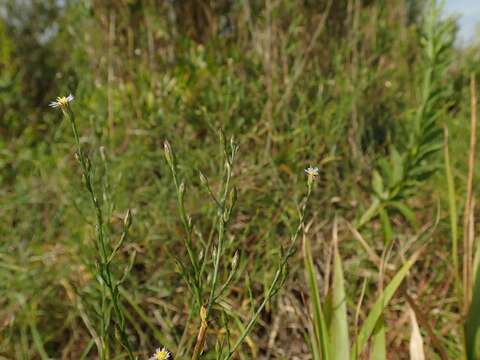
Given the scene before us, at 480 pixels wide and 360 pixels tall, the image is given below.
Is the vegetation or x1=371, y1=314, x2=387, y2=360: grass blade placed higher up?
the vegetation

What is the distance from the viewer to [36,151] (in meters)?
2.26

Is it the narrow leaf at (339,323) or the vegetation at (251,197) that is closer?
the narrow leaf at (339,323)

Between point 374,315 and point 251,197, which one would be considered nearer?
point 374,315

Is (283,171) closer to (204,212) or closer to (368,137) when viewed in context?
(204,212)

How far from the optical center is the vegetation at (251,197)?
3.90ft

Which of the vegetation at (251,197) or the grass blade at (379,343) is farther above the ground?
the vegetation at (251,197)

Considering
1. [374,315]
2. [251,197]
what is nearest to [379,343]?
[374,315]

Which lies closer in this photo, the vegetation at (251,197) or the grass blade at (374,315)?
the grass blade at (374,315)

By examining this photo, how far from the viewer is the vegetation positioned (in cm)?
119

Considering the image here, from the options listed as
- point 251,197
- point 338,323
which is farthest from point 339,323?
point 251,197

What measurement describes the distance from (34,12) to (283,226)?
2.10 metres

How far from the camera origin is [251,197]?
5.34 feet

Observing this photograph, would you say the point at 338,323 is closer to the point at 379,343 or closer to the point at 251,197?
the point at 379,343

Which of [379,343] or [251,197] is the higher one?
[251,197]
